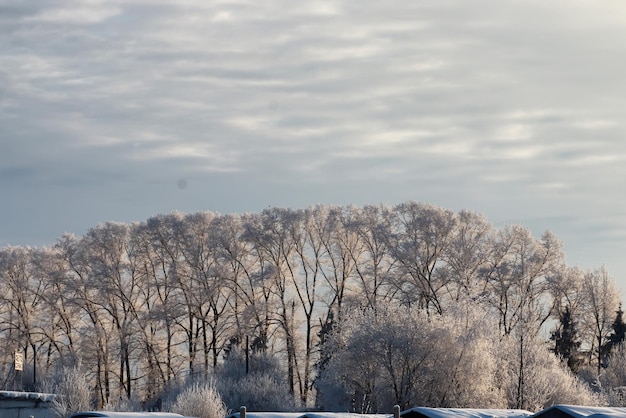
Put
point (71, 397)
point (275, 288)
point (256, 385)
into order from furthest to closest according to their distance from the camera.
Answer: point (275, 288) < point (256, 385) < point (71, 397)

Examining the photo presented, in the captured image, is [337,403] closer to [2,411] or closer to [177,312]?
[177,312]

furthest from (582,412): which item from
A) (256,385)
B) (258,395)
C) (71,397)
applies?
(256,385)

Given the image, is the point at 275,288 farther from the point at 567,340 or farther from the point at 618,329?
the point at 618,329

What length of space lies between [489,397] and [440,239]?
13.4 meters

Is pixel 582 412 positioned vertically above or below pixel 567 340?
below

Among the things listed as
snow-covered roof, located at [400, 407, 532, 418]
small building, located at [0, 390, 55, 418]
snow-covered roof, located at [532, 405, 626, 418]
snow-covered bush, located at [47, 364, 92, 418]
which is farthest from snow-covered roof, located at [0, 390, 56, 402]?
snow-covered roof, located at [532, 405, 626, 418]

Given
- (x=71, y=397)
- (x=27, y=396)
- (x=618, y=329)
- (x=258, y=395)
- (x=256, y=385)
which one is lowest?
(x=258, y=395)

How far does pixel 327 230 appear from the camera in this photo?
219ft

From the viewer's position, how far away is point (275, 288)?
67.4 meters

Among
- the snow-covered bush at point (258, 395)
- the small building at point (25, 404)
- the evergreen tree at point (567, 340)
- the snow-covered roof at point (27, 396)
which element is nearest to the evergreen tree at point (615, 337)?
the evergreen tree at point (567, 340)

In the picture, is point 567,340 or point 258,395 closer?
point 258,395

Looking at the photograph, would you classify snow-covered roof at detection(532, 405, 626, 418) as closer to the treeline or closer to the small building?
the small building

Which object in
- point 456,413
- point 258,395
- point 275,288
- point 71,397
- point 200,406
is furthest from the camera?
point 275,288

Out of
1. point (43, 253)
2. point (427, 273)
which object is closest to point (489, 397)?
point (427, 273)
